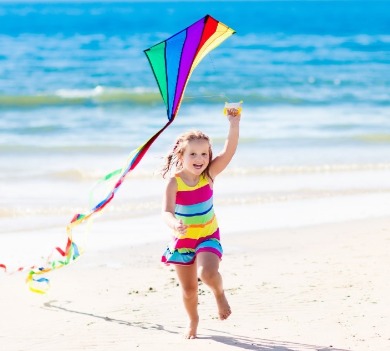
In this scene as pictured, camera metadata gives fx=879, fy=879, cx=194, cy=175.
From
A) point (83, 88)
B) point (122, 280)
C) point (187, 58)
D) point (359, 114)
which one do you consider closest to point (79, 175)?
point (122, 280)

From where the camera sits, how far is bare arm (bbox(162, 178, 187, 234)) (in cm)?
460

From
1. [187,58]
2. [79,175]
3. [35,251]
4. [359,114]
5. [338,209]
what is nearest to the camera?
[187,58]

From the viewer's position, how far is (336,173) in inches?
452

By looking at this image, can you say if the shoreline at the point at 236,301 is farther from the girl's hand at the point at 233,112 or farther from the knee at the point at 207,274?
the girl's hand at the point at 233,112

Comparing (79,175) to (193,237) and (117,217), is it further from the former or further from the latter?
(193,237)

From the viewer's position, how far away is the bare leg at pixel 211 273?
15.4 feet

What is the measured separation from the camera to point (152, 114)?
19.2 m

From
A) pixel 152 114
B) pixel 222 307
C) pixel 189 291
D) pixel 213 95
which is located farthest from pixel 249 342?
pixel 152 114

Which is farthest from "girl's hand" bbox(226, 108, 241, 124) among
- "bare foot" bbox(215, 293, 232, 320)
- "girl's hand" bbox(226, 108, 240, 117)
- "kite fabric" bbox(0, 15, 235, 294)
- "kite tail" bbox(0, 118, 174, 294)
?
"bare foot" bbox(215, 293, 232, 320)

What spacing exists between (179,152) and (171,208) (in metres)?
0.34

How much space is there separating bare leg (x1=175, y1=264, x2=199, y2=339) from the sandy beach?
80mm

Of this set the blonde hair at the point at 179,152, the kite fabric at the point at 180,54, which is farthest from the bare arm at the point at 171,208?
the kite fabric at the point at 180,54

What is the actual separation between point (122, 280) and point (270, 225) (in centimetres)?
228

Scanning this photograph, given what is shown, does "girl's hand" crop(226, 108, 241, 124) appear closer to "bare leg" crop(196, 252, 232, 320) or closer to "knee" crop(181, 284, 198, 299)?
"bare leg" crop(196, 252, 232, 320)
